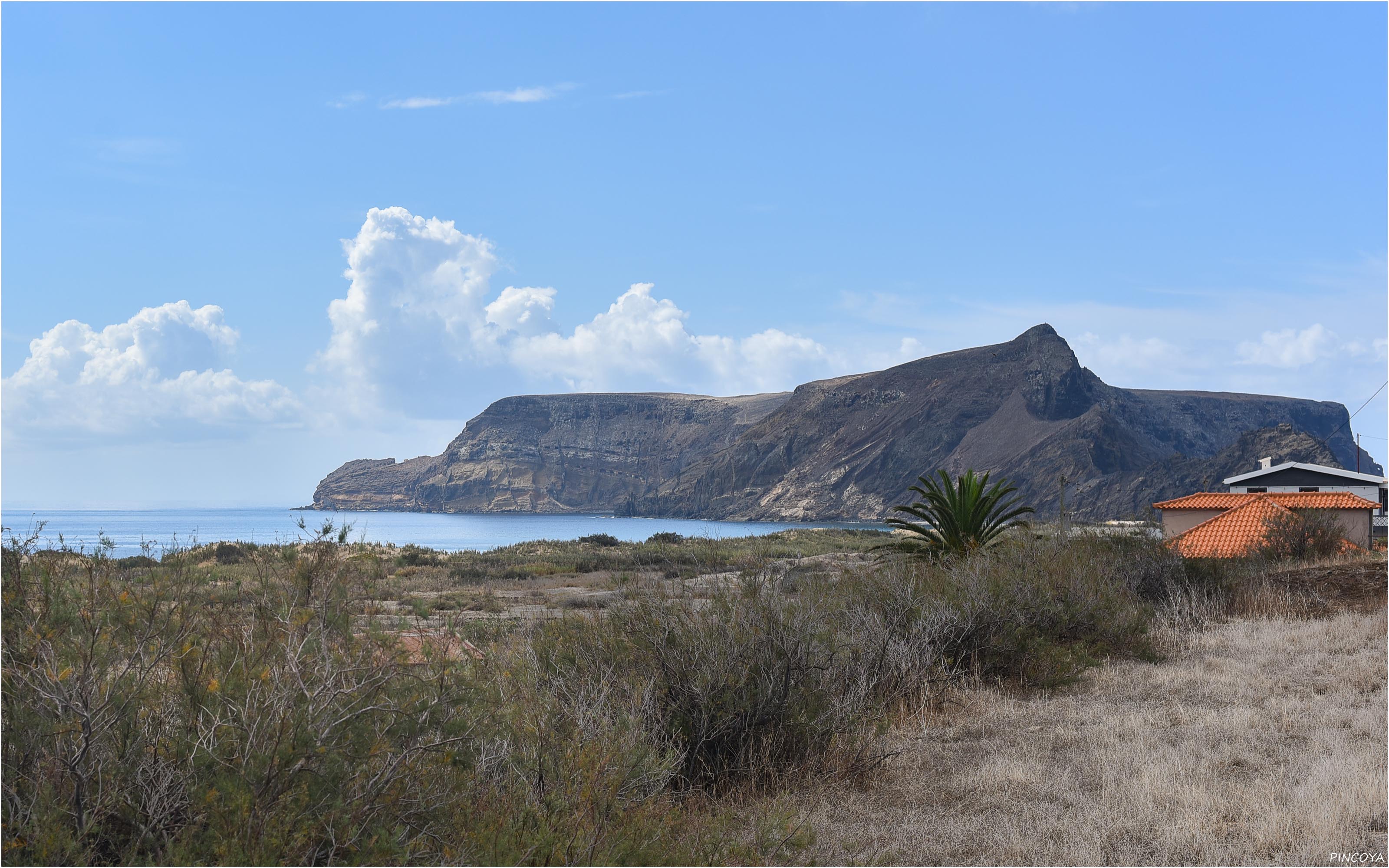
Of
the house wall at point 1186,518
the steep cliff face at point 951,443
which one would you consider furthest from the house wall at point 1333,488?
the steep cliff face at point 951,443

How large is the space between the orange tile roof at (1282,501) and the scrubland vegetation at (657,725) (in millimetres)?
19279

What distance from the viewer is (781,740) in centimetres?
630

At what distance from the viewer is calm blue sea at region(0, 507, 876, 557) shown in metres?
14.0

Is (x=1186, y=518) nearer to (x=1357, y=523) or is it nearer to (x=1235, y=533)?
(x=1357, y=523)

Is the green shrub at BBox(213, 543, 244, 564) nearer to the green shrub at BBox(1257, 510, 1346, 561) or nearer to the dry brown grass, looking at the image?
the dry brown grass

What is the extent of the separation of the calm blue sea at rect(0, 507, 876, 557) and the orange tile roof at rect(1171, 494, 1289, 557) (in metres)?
12.9

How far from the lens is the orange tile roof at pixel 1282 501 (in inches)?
1133

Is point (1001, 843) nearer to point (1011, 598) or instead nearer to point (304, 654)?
point (304, 654)

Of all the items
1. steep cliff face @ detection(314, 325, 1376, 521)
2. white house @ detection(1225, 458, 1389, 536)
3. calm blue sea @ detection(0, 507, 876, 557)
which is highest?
steep cliff face @ detection(314, 325, 1376, 521)

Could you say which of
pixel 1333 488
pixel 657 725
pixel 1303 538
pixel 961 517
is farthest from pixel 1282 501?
pixel 657 725

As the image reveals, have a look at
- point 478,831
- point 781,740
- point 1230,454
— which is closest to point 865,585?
point 781,740

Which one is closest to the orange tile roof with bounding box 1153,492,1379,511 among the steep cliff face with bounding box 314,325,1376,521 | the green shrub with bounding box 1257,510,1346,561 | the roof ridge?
the roof ridge

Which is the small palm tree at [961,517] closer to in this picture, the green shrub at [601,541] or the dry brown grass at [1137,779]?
the dry brown grass at [1137,779]

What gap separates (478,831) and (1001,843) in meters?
2.97
